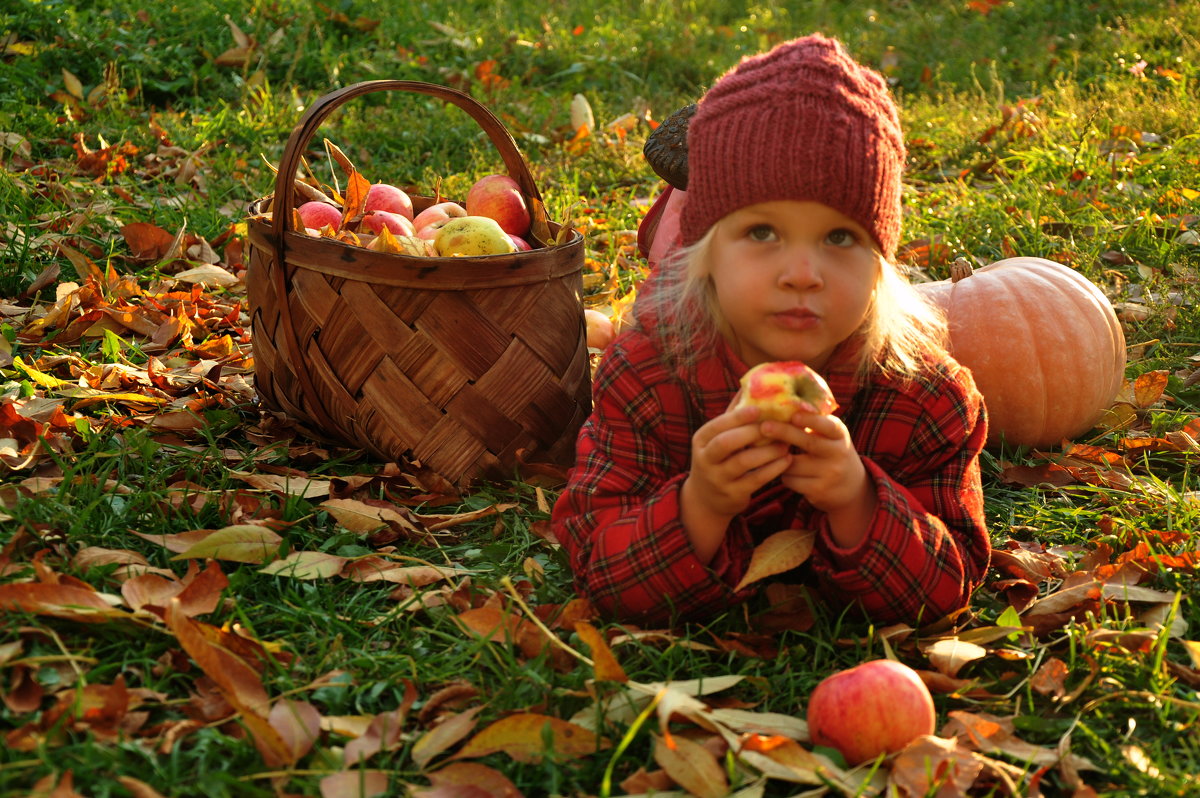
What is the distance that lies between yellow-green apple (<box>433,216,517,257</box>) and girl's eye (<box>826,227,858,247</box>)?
941mm

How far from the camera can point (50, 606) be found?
5.89 ft

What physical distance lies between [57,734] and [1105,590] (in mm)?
1830

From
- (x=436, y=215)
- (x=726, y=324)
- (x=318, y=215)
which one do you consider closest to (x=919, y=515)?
(x=726, y=324)

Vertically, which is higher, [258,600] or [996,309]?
[996,309]

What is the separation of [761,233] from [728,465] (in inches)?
16.6

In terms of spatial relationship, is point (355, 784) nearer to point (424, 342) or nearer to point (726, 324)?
point (726, 324)

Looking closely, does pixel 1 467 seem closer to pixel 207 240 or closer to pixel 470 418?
pixel 470 418

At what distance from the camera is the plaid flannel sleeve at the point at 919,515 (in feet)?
6.25

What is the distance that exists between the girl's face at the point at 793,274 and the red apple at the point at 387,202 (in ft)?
4.55

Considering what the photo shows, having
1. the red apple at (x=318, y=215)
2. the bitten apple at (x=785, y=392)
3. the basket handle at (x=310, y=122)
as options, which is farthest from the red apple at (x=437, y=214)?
the bitten apple at (x=785, y=392)

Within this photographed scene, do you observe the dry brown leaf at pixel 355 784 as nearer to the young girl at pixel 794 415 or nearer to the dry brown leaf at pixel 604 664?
the dry brown leaf at pixel 604 664

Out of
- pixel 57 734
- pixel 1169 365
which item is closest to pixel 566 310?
pixel 57 734

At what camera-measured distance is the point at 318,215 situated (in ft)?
Answer: 9.45

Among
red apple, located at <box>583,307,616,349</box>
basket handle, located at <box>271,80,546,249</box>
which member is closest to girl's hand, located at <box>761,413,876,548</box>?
basket handle, located at <box>271,80,546,249</box>
